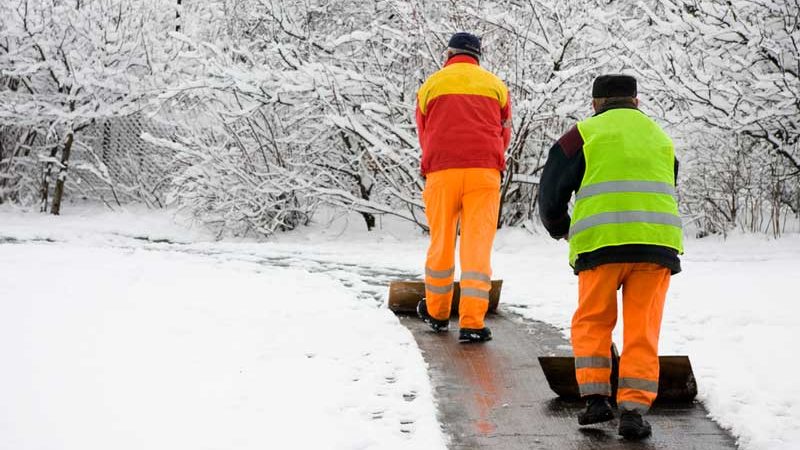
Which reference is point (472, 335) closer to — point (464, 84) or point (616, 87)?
point (464, 84)

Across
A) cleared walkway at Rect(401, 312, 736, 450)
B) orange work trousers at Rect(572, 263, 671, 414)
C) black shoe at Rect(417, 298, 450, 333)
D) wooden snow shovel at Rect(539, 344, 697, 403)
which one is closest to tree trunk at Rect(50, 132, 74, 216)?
black shoe at Rect(417, 298, 450, 333)

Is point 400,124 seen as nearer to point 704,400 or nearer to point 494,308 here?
point 494,308

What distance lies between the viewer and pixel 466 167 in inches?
206

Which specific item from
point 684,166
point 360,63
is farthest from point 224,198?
point 684,166

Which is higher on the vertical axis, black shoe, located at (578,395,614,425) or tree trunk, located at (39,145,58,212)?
tree trunk, located at (39,145,58,212)

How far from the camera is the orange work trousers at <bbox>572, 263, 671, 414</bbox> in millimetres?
3537

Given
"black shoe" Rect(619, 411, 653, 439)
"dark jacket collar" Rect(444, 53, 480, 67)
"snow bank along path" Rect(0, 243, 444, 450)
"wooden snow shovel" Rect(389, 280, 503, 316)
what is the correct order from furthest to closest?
1. "wooden snow shovel" Rect(389, 280, 503, 316)
2. "dark jacket collar" Rect(444, 53, 480, 67)
3. "black shoe" Rect(619, 411, 653, 439)
4. "snow bank along path" Rect(0, 243, 444, 450)

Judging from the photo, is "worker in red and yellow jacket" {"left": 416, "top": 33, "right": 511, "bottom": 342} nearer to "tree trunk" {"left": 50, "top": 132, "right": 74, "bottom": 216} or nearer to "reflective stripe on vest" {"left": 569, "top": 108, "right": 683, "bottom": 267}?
"reflective stripe on vest" {"left": 569, "top": 108, "right": 683, "bottom": 267}

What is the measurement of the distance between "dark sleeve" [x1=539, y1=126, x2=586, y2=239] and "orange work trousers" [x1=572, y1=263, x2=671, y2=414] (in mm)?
307

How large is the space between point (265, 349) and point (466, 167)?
1.66m

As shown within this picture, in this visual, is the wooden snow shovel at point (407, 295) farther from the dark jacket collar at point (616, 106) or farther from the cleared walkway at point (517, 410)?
the dark jacket collar at point (616, 106)

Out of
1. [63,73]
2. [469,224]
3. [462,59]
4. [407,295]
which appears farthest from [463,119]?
[63,73]

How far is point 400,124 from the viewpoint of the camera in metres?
11.6

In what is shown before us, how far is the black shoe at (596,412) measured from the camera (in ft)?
11.8
